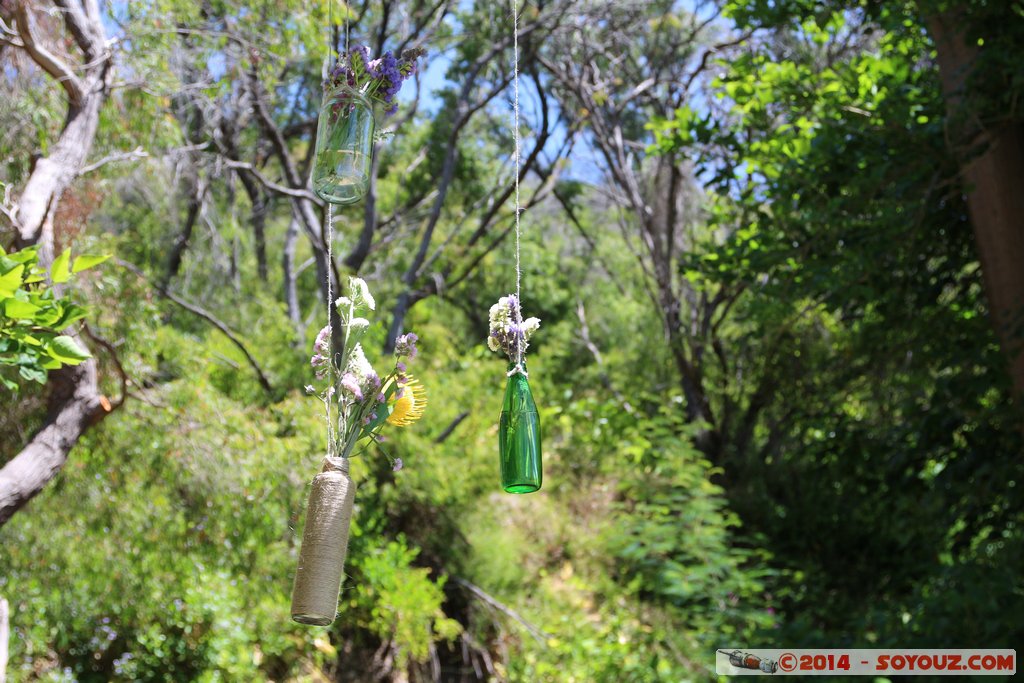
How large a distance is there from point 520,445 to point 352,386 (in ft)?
1.01

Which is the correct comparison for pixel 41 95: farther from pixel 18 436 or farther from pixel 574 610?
pixel 574 610

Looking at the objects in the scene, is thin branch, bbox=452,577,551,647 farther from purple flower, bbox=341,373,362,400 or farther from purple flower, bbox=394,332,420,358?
purple flower, bbox=341,373,362,400

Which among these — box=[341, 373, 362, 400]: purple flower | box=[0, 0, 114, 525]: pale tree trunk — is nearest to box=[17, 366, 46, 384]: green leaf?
box=[341, 373, 362, 400]: purple flower

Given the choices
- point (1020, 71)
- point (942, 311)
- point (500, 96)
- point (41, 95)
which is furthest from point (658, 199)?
point (41, 95)

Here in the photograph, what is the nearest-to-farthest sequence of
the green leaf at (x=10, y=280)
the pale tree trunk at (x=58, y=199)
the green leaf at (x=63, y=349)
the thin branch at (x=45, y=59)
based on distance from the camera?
1. the green leaf at (x=10, y=280)
2. the green leaf at (x=63, y=349)
3. the pale tree trunk at (x=58, y=199)
4. the thin branch at (x=45, y=59)

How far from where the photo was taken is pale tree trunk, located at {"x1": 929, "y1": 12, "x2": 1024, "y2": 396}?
4059 millimetres

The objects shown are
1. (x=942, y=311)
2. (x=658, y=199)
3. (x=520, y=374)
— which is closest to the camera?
(x=520, y=374)

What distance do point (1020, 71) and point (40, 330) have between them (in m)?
3.37

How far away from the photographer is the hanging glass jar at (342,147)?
1835 millimetres

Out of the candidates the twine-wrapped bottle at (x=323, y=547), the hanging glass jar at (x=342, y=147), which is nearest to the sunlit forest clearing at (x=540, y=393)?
the hanging glass jar at (x=342, y=147)

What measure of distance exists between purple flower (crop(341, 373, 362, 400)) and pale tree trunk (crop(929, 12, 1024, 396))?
3.20m

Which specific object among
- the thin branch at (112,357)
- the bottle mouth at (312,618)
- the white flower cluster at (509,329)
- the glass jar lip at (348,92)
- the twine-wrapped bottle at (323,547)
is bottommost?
the bottle mouth at (312,618)

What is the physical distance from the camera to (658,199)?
7.70 meters

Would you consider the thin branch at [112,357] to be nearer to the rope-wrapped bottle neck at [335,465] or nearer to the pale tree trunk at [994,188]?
the rope-wrapped bottle neck at [335,465]
